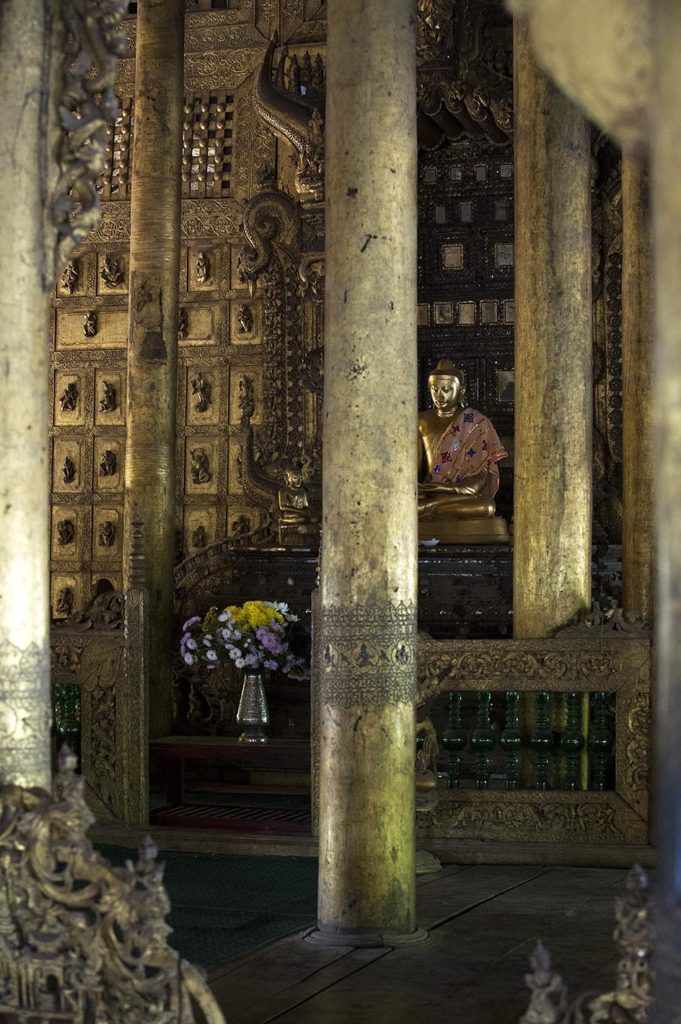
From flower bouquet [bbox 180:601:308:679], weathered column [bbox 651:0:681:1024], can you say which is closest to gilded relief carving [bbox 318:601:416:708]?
weathered column [bbox 651:0:681:1024]

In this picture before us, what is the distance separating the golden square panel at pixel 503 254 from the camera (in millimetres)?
14133

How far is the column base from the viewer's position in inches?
231

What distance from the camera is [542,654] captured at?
8016mm

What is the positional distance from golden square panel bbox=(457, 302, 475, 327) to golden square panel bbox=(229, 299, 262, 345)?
74.5 inches

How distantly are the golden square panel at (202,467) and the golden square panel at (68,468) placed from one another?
1126mm

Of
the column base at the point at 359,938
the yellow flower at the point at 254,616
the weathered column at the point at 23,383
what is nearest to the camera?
the weathered column at the point at 23,383

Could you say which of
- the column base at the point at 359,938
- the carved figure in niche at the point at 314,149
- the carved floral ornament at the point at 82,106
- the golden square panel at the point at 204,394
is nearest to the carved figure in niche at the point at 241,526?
the golden square panel at the point at 204,394

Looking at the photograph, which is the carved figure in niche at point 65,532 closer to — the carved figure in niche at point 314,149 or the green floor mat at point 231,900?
the carved figure in niche at point 314,149

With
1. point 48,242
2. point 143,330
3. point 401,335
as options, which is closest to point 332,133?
point 401,335

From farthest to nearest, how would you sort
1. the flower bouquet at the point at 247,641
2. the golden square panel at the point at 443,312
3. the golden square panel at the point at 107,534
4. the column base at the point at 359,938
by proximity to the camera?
the golden square panel at the point at 107,534 < the golden square panel at the point at 443,312 < the flower bouquet at the point at 247,641 < the column base at the point at 359,938

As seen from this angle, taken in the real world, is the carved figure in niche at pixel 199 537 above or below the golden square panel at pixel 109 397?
below

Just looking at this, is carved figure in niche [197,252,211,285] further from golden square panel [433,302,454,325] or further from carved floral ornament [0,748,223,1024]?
carved floral ornament [0,748,223,1024]

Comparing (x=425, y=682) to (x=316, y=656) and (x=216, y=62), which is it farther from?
(x=216, y=62)

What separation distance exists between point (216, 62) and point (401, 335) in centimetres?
956
